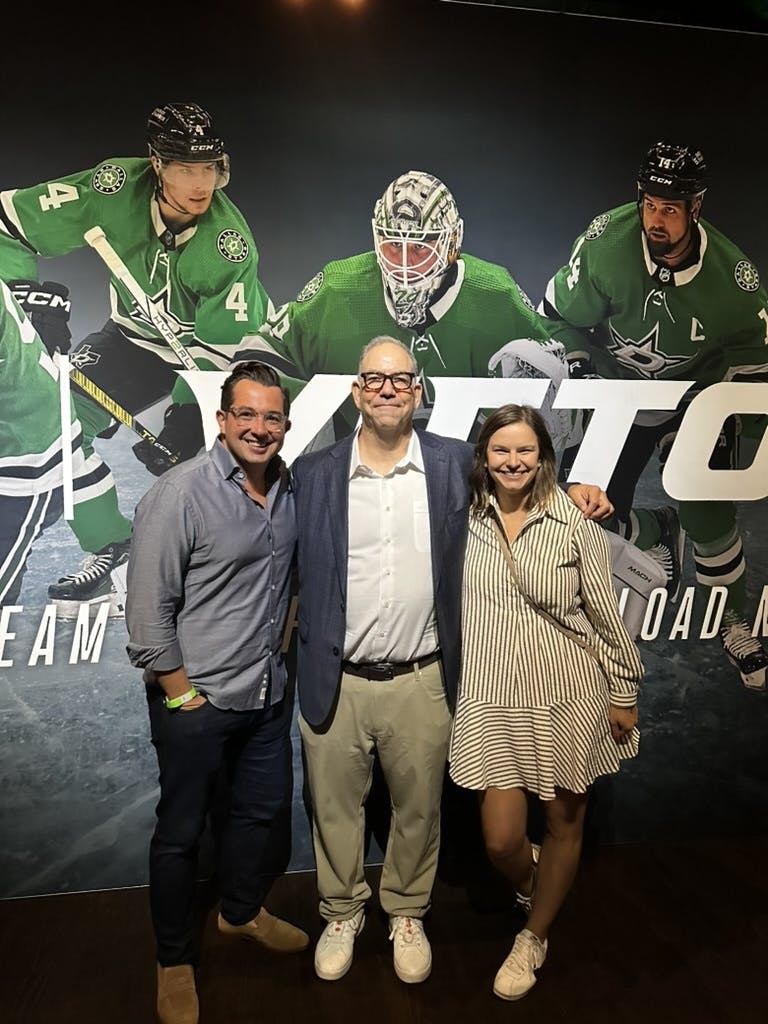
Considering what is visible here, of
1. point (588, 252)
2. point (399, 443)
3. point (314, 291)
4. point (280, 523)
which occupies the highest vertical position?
point (588, 252)

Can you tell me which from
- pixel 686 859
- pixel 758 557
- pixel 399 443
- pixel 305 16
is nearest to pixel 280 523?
pixel 399 443

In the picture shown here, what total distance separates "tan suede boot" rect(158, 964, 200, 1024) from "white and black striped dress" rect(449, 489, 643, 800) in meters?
0.98

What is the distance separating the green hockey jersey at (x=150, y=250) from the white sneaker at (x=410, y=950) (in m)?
1.94

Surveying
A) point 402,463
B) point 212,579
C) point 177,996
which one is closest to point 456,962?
point 177,996

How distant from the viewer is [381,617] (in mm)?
1980

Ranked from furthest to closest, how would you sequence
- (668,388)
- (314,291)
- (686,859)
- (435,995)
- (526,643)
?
(686,859), (668,388), (314,291), (435,995), (526,643)

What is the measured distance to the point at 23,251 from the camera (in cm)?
221

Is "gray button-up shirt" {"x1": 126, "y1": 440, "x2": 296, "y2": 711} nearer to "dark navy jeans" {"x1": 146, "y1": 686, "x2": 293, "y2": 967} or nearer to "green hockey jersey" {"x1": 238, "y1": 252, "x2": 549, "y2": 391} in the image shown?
"dark navy jeans" {"x1": 146, "y1": 686, "x2": 293, "y2": 967}

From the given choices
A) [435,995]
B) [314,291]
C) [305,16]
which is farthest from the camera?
[314,291]

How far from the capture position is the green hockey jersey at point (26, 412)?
2230 millimetres

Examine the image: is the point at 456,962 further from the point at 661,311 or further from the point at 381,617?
the point at 661,311

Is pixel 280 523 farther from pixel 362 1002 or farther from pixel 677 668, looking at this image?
pixel 677 668

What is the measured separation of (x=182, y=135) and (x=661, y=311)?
1789 mm

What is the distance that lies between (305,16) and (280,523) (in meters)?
1.65
